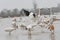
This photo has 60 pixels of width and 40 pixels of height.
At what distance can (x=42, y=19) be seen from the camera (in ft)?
14.9

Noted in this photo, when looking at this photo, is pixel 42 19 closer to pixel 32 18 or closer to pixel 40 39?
pixel 32 18

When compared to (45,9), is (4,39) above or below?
below

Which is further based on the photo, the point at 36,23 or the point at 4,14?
the point at 4,14

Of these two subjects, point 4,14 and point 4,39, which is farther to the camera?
point 4,14

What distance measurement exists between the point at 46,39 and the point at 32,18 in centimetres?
96

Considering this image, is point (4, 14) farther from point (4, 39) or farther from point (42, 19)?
point (4, 39)

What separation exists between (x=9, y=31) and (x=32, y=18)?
533mm

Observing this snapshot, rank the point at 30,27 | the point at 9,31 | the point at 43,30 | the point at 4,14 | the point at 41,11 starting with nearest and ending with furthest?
the point at 30,27, the point at 9,31, the point at 43,30, the point at 4,14, the point at 41,11

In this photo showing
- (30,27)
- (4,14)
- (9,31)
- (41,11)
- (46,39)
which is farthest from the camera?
(41,11)

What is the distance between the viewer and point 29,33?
437cm

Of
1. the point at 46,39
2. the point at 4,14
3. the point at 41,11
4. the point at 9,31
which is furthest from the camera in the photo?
the point at 41,11

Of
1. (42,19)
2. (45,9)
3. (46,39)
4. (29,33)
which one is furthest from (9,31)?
(45,9)

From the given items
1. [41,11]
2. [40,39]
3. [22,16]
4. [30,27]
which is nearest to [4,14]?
[22,16]

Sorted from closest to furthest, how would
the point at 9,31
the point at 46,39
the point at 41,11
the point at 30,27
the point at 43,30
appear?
the point at 46,39 → the point at 30,27 → the point at 9,31 → the point at 43,30 → the point at 41,11
